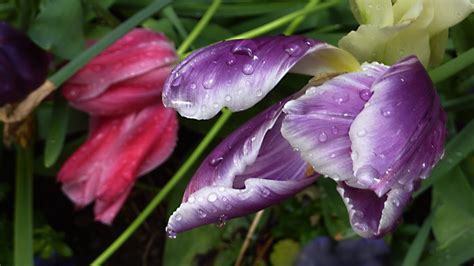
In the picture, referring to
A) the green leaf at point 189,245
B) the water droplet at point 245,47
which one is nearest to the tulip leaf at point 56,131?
the green leaf at point 189,245

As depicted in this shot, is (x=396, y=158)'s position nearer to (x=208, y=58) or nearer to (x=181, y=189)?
(x=208, y=58)

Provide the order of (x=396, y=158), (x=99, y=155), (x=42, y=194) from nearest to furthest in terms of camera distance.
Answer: (x=396, y=158)
(x=99, y=155)
(x=42, y=194)

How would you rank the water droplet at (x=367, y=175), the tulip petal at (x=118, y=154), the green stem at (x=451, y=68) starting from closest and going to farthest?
the water droplet at (x=367, y=175)
the green stem at (x=451, y=68)
the tulip petal at (x=118, y=154)

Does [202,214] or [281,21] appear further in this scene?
[281,21]

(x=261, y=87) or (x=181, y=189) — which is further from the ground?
(x=261, y=87)

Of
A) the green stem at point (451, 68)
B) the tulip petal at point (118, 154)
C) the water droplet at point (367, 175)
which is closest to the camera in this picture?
the water droplet at point (367, 175)

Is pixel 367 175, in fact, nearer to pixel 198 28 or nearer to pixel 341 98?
pixel 341 98

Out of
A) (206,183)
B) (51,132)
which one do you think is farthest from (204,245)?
(206,183)

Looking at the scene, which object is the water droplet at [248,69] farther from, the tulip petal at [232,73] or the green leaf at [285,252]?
the green leaf at [285,252]

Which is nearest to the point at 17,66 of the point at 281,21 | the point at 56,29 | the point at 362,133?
the point at 56,29
